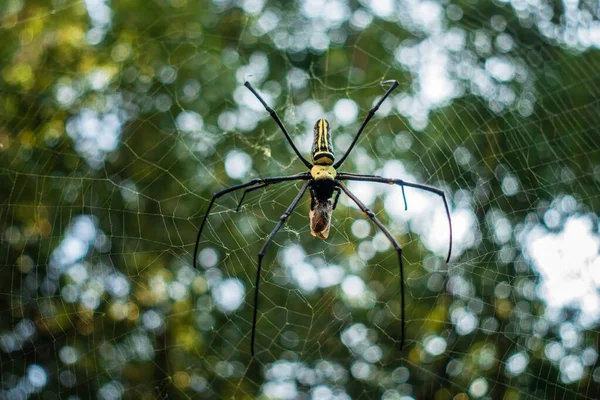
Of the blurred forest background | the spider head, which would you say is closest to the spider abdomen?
the spider head

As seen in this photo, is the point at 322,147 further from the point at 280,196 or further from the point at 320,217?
the point at 280,196

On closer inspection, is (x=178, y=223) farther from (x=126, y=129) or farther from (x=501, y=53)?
(x=501, y=53)

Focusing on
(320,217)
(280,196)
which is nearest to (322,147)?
(320,217)

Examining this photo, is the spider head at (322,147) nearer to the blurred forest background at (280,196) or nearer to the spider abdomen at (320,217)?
the spider abdomen at (320,217)

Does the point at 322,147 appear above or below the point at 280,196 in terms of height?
above

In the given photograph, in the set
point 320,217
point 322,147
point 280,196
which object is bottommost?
point 280,196

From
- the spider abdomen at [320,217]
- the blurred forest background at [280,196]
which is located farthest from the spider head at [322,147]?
the blurred forest background at [280,196]

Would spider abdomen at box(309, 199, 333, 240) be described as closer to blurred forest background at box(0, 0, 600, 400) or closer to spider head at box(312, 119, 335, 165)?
spider head at box(312, 119, 335, 165)
